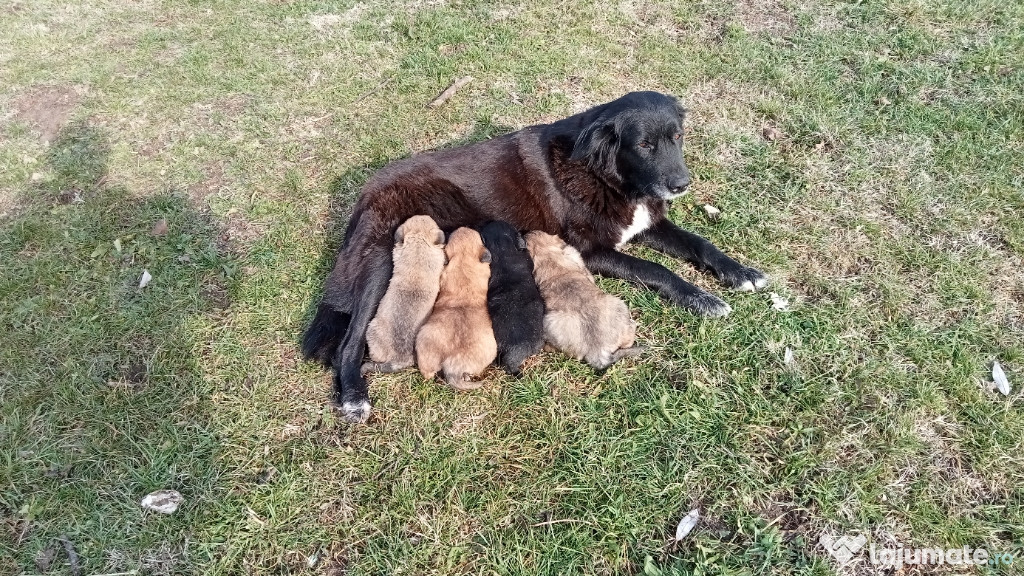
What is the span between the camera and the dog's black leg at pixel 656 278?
352cm

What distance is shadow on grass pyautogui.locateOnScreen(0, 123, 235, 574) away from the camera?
279 centimetres

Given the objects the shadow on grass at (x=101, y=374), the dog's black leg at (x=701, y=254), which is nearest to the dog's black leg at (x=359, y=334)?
the shadow on grass at (x=101, y=374)

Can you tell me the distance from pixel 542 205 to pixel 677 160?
1.07 meters

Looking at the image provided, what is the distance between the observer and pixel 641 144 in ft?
12.1

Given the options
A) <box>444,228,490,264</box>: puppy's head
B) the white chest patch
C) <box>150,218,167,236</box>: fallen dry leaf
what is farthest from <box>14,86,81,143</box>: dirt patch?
the white chest patch

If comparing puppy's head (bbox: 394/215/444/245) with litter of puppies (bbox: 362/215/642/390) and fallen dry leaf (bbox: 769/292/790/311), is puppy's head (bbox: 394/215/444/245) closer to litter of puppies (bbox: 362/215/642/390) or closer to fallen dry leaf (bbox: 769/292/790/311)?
litter of puppies (bbox: 362/215/642/390)

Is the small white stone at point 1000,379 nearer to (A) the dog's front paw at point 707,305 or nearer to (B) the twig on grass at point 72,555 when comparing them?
(A) the dog's front paw at point 707,305

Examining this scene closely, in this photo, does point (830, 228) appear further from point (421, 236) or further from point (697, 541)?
point (421, 236)

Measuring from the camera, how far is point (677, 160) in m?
3.73

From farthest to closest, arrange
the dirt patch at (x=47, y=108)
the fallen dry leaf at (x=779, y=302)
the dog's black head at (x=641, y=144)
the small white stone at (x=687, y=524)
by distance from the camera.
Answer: the dirt patch at (x=47, y=108) → the dog's black head at (x=641, y=144) → the fallen dry leaf at (x=779, y=302) → the small white stone at (x=687, y=524)

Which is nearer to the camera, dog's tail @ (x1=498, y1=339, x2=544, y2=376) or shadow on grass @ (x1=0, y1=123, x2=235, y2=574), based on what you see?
shadow on grass @ (x1=0, y1=123, x2=235, y2=574)

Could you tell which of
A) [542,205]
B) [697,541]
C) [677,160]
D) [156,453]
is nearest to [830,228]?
[677,160]

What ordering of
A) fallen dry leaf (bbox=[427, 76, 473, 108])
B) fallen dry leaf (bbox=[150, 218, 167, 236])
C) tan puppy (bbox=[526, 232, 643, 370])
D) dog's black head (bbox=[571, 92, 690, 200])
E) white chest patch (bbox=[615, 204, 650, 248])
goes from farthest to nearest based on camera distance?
fallen dry leaf (bbox=[427, 76, 473, 108]) < fallen dry leaf (bbox=[150, 218, 167, 236]) < white chest patch (bbox=[615, 204, 650, 248]) < dog's black head (bbox=[571, 92, 690, 200]) < tan puppy (bbox=[526, 232, 643, 370])

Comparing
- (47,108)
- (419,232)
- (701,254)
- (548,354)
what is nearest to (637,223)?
(701,254)
